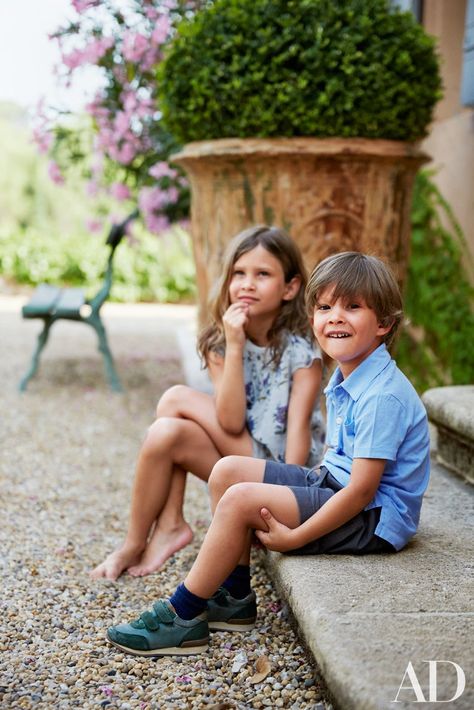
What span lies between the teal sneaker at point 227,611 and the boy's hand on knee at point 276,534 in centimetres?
20

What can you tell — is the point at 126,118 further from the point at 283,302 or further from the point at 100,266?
the point at 100,266

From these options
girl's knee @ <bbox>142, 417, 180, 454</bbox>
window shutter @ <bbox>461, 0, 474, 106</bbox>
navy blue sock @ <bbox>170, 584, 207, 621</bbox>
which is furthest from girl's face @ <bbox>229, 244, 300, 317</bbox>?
window shutter @ <bbox>461, 0, 474, 106</bbox>

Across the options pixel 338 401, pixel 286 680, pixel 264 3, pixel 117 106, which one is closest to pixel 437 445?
pixel 338 401

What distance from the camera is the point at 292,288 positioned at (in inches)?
98.5

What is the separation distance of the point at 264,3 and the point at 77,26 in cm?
175

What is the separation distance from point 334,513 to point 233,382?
65 centimetres

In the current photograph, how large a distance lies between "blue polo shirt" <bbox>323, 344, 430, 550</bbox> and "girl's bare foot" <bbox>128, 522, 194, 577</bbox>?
0.65 metres

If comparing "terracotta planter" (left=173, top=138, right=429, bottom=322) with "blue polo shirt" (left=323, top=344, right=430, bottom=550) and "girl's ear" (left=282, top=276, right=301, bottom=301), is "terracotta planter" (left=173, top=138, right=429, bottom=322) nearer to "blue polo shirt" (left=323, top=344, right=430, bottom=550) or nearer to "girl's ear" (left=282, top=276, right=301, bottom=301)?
"girl's ear" (left=282, top=276, right=301, bottom=301)

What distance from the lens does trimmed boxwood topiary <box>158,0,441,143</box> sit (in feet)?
10.0

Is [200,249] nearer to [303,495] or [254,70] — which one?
[254,70]

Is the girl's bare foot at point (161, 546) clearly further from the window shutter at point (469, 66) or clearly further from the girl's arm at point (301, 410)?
the window shutter at point (469, 66)

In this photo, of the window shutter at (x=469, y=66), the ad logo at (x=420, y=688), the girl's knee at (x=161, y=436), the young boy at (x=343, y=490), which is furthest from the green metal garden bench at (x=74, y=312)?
the ad logo at (x=420, y=688)

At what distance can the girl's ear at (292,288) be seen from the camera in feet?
8.20

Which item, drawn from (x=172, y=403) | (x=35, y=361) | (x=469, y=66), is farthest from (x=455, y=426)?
(x=35, y=361)
